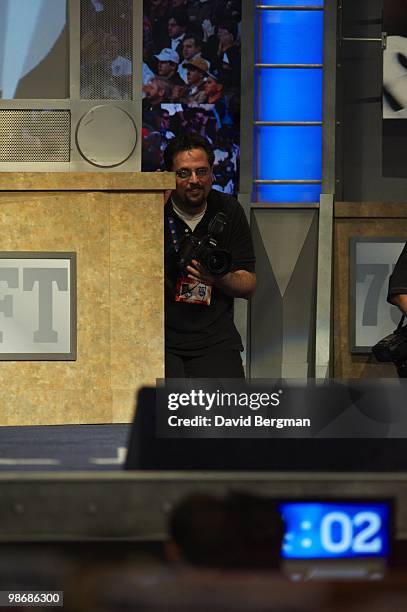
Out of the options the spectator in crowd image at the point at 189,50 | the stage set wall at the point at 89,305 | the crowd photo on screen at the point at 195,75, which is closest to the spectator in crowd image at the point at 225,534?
the stage set wall at the point at 89,305

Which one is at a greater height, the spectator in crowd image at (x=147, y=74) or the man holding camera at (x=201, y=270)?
the spectator in crowd image at (x=147, y=74)

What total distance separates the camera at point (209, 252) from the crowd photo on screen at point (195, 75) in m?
2.71

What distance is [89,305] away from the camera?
3.92 meters

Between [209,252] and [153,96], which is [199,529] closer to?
[209,252]

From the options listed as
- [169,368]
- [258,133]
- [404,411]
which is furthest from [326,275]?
[404,411]

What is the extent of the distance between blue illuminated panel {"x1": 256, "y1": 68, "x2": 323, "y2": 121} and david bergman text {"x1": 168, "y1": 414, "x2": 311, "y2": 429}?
463 cm

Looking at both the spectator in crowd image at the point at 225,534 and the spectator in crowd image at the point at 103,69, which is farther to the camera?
the spectator in crowd image at the point at 103,69

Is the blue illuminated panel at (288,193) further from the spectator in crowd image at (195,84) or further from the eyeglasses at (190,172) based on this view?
the eyeglasses at (190,172)

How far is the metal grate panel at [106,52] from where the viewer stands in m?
4.92

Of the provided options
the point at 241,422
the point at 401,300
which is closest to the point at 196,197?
the point at 401,300

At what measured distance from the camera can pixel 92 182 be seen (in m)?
4.05

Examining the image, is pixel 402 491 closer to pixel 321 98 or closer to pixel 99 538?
pixel 99 538

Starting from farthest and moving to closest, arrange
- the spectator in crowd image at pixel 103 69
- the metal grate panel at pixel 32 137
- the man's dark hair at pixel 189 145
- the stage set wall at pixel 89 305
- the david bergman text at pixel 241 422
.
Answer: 1. the spectator in crowd image at pixel 103 69
2. the metal grate panel at pixel 32 137
3. the stage set wall at pixel 89 305
4. the man's dark hair at pixel 189 145
5. the david bergman text at pixel 241 422

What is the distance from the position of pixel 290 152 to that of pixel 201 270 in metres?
2.95
